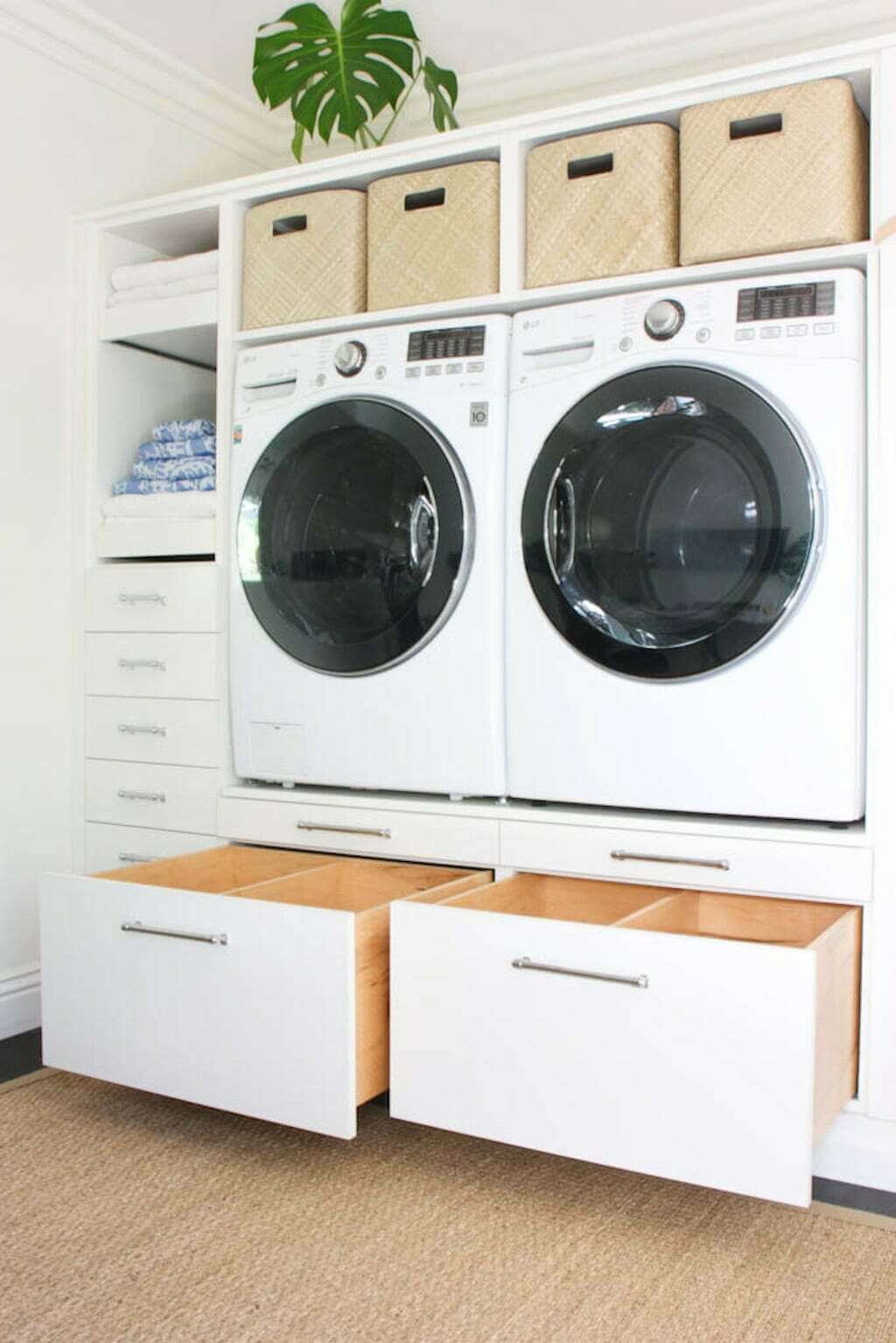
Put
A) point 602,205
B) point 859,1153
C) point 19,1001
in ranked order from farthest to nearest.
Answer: point 19,1001
point 602,205
point 859,1153

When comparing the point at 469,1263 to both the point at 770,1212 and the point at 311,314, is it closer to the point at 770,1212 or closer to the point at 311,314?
the point at 770,1212

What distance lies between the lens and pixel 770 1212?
5.76 ft

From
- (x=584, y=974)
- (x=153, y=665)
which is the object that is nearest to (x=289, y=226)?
(x=153, y=665)

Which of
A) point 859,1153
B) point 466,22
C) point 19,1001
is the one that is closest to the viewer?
point 859,1153

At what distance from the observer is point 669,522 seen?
1.97 m

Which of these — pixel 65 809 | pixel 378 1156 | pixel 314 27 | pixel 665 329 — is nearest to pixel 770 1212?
pixel 378 1156

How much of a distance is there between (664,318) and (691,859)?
0.86 meters

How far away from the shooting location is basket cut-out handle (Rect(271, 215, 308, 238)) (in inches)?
93.7

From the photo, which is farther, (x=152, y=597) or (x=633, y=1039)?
(x=152, y=597)

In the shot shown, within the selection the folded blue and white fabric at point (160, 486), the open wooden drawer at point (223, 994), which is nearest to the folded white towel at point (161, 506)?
the folded blue and white fabric at point (160, 486)

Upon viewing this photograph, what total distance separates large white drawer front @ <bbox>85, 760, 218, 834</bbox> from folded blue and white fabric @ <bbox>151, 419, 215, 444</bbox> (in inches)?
26.8

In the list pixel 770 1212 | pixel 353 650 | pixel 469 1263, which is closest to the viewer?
pixel 469 1263

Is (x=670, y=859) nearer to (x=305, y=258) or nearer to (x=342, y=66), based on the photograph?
(x=305, y=258)

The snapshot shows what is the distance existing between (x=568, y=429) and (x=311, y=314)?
61 centimetres
